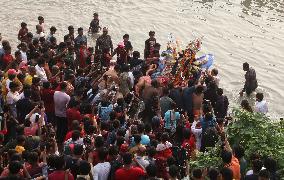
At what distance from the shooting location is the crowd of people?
8719 millimetres

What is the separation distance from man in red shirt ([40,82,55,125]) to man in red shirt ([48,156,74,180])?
3.62m

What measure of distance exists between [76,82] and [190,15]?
12373 mm

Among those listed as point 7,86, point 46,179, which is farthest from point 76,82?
point 46,179

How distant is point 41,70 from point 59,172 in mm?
5145

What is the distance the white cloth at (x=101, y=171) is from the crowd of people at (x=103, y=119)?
2cm

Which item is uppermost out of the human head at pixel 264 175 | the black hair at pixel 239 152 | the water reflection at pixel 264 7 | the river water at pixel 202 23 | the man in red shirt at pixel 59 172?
the water reflection at pixel 264 7

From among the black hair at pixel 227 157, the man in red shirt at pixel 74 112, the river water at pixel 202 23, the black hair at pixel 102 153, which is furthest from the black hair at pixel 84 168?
the river water at pixel 202 23

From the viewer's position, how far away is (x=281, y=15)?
23984 mm

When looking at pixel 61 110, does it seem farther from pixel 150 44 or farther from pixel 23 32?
pixel 23 32

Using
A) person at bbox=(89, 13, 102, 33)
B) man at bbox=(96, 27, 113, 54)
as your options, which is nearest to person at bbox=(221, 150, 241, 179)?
man at bbox=(96, 27, 113, 54)

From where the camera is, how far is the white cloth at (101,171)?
A: 878cm

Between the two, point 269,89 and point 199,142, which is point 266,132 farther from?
point 269,89

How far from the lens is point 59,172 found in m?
8.30

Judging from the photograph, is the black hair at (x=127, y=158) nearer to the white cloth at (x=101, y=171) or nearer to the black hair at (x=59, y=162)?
the white cloth at (x=101, y=171)
